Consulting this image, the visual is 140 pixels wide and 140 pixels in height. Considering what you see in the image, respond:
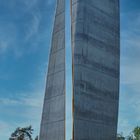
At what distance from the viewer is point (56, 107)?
26.8m

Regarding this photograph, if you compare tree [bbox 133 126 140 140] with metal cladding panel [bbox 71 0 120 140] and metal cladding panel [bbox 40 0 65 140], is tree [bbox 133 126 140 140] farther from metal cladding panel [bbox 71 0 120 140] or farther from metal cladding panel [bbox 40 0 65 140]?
metal cladding panel [bbox 40 0 65 140]

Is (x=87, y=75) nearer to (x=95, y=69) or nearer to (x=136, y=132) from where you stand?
(x=95, y=69)

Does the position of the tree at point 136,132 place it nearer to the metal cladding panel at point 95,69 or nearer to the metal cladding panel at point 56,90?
the metal cladding panel at point 95,69

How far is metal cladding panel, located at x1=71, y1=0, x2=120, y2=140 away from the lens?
26.6 m

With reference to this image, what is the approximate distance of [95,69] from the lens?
94.7 feet

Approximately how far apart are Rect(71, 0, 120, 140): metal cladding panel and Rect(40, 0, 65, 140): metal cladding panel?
1.06 m

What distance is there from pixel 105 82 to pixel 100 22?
18.0ft

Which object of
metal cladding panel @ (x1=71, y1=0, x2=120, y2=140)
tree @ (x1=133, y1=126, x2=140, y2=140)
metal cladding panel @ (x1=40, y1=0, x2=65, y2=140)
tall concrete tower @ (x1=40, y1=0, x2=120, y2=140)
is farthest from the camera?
tree @ (x1=133, y1=126, x2=140, y2=140)

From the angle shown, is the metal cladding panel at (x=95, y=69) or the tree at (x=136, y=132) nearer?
the metal cladding panel at (x=95, y=69)

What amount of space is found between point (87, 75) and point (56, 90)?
9.30 ft

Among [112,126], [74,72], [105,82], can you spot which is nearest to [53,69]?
[74,72]

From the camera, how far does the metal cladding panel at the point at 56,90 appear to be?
86.2 feet

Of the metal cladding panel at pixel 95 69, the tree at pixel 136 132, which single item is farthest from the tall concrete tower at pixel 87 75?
the tree at pixel 136 132

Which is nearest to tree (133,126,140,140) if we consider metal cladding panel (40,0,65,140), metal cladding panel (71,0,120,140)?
metal cladding panel (71,0,120,140)
